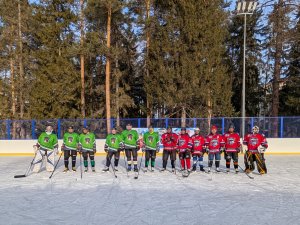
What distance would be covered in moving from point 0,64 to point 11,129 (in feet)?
28.7

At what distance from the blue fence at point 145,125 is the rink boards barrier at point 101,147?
1.10ft

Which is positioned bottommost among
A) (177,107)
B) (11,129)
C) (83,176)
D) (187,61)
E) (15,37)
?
(83,176)

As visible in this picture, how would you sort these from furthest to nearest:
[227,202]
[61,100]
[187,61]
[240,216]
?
[61,100]
[187,61]
[227,202]
[240,216]

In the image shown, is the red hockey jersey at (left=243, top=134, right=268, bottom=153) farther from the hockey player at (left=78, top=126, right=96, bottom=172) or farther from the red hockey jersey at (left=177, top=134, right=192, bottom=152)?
the hockey player at (left=78, top=126, right=96, bottom=172)

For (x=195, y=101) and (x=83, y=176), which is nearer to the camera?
(x=83, y=176)

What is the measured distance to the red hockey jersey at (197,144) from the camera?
8897mm

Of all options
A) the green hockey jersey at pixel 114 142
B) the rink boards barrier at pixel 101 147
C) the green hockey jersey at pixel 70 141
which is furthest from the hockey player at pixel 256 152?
the rink boards barrier at pixel 101 147

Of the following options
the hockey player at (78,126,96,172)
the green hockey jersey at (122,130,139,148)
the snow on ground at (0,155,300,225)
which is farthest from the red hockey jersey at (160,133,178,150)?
the hockey player at (78,126,96,172)

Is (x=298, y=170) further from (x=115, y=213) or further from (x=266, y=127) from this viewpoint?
(x=115, y=213)

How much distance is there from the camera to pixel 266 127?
14.9 meters

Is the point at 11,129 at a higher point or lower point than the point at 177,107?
lower

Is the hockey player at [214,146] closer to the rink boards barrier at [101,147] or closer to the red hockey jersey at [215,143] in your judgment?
the red hockey jersey at [215,143]

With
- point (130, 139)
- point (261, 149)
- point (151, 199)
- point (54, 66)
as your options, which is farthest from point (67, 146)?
point (54, 66)

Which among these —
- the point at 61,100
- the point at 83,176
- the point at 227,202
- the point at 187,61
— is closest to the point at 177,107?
the point at 187,61
